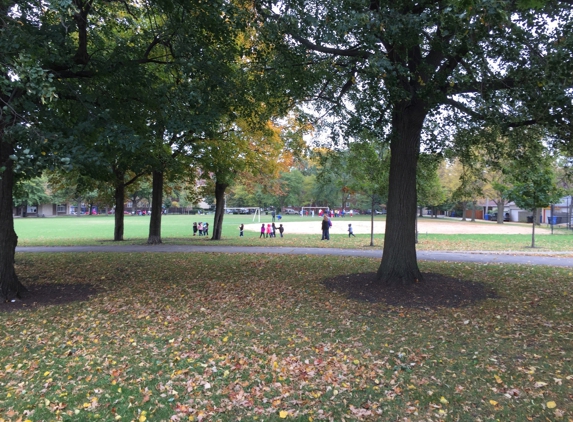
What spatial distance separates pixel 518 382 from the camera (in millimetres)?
4082

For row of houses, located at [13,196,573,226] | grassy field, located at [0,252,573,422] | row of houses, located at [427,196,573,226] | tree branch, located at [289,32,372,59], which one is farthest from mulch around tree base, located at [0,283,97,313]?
row of houses, located at [427,196,573,226]

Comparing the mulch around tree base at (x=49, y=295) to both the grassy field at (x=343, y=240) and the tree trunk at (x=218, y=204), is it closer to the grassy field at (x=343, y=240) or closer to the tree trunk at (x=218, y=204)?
the grassy field at (x=343, y=240)

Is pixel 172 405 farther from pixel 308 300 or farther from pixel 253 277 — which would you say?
pixel 253 277

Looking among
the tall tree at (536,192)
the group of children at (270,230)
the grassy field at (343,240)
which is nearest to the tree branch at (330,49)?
the grassy field at (343,240)

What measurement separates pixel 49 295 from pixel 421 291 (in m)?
7.67

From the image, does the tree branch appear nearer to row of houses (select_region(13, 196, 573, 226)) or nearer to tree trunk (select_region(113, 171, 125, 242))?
tree trunk (select_region(113, 171, 125, 242))

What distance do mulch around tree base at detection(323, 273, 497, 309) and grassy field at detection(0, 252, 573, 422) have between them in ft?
1.10

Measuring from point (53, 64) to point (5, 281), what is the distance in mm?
4273

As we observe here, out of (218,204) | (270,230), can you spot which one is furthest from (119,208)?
(270,230)

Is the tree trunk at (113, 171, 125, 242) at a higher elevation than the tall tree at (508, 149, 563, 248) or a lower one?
lower

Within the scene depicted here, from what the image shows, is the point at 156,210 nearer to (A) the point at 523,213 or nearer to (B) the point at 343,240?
(B) the point at 343,240

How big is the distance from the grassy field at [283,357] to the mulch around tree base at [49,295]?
15.2 inches

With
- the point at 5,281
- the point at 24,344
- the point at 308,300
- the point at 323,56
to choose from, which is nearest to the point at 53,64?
the point at 5,281

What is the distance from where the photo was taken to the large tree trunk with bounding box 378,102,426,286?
316 inches
